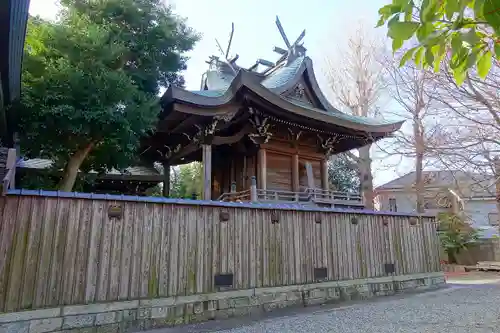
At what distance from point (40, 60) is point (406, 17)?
23.5 ft

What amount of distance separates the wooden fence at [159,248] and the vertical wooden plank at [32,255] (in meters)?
0.01

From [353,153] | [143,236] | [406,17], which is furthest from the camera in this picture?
[353,153]

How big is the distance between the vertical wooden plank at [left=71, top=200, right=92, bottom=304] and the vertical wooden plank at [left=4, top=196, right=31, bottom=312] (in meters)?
0.63

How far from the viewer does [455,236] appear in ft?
49.5

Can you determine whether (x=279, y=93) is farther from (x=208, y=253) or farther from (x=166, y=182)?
(x=208, y=253)

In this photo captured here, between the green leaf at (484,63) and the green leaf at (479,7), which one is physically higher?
the green leaf at (479,7)

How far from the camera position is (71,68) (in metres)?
6.04

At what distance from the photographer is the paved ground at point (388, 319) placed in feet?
15.6

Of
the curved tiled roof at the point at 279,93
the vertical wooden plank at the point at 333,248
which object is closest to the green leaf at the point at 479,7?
the vertical wooden plank at the point at 333,248

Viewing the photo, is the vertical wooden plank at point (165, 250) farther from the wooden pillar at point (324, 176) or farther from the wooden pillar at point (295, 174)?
the wooden pillar at point (324, 176)

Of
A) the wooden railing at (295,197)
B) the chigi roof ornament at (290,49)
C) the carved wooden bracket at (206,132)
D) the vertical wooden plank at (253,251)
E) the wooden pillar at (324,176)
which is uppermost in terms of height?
the chigi roof ornament at (290,49)

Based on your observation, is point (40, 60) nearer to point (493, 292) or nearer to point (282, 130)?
point (282, 130)

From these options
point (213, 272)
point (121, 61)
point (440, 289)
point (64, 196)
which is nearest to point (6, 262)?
point (64, 196)

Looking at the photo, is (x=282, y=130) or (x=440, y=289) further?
(x=282, y=130)
